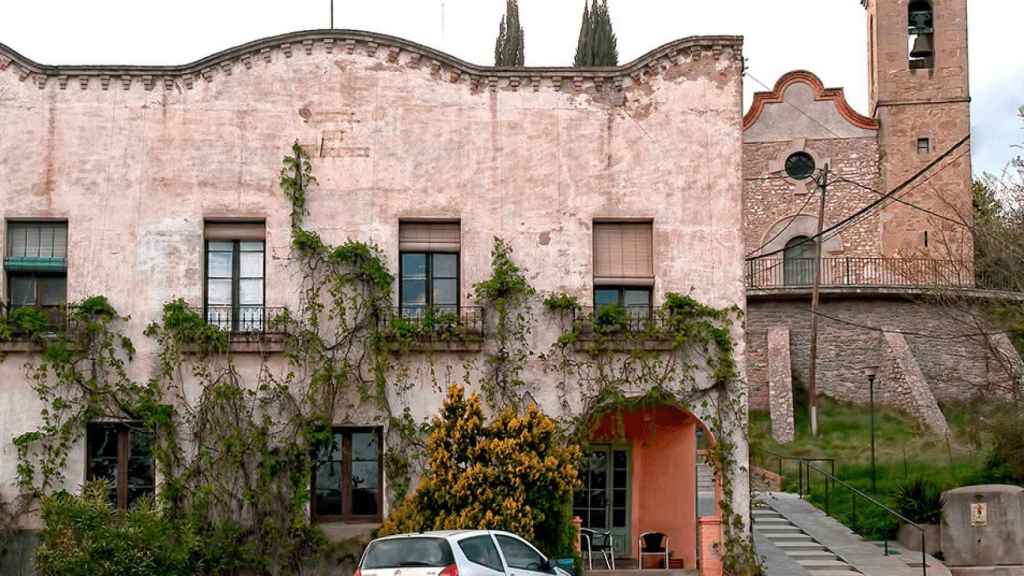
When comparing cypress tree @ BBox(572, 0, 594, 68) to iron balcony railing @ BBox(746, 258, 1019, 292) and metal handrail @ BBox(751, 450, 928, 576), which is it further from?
metal handrail @ BBox(751, 450, 928, 576)

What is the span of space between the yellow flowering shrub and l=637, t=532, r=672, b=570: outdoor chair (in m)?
3.67

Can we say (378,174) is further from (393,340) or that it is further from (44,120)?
(44,120)

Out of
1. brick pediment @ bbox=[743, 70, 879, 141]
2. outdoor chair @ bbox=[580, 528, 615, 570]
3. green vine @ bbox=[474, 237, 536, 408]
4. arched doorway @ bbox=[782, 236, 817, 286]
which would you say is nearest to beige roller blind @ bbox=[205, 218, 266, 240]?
green vine @ bbox=[474, 237, 536, 408]

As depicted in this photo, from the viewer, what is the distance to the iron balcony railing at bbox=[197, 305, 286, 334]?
21.3m

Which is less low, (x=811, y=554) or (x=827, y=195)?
(x=827, y=195)

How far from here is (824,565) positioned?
76.6 feet

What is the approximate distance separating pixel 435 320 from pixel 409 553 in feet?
20.2

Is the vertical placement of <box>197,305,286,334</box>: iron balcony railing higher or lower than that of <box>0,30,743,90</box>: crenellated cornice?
lower

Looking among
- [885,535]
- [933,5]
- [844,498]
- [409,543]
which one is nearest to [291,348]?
[409,543]

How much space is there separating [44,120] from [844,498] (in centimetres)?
1828

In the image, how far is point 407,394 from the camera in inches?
832

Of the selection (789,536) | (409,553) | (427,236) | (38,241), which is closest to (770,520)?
(789,536)

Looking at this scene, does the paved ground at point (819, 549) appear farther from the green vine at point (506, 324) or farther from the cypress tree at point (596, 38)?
the cypress tree at point (596, 38)

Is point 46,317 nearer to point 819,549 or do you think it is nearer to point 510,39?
point 819,549
